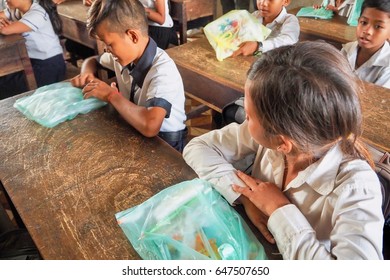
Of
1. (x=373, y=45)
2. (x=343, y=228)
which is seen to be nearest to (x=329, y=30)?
(x=373, y=45)

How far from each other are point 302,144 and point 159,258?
14.1 inches

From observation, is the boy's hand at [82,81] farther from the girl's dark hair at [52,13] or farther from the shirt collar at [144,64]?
the girl's dark hair at [52,13]

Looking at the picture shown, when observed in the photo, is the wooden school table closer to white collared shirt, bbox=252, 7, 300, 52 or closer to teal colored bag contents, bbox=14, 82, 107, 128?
teal colored bag contents, bbox=14, 82, 107, 128

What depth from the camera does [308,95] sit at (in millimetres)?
567

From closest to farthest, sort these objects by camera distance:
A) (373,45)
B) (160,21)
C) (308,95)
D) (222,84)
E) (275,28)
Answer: (308,95) < (222,84) < (373,45) < (275,28) < (160,21)

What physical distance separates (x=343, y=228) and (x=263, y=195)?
0.19 m

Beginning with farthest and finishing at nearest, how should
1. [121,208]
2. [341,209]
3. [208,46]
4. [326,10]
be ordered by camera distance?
[326,10]
[208,46]
[121,208]
[341,209]

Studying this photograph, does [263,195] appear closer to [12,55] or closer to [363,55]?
[363,55]

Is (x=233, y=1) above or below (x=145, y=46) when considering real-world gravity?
below

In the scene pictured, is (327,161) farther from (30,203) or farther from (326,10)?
(326,10)

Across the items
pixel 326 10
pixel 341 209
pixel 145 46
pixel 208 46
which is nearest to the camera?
pixel 341 209

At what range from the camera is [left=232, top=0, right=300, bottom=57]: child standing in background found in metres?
1.66

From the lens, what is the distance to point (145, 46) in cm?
119
